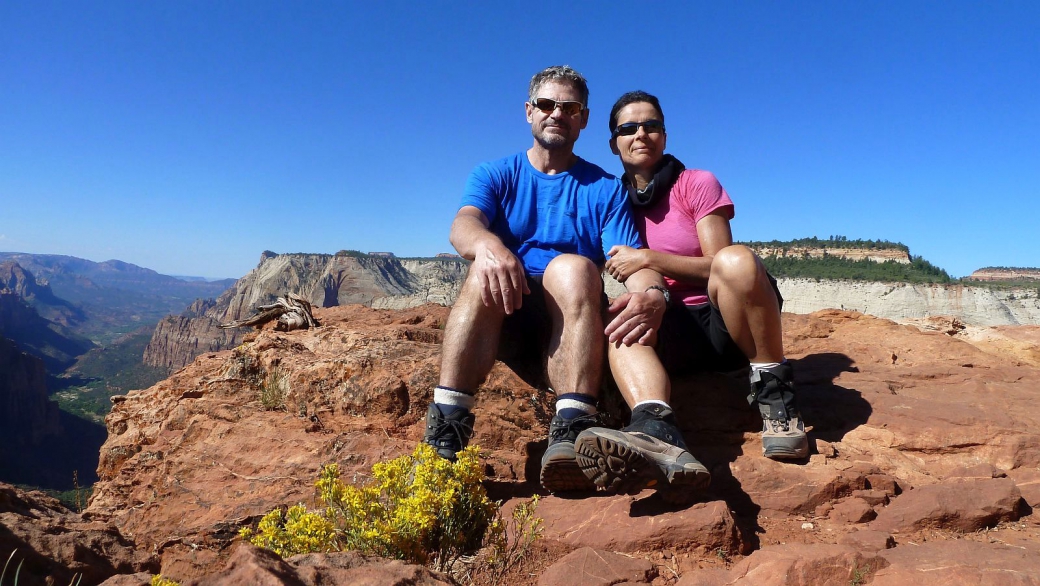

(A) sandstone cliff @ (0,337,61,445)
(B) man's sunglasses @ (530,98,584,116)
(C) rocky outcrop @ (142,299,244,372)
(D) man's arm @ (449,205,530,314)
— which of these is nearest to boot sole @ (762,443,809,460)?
(D) man's arm @ (449,205,530,314)

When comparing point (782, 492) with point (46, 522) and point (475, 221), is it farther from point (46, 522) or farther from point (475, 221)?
point (46, 522)

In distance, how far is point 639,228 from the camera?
11.6 feet

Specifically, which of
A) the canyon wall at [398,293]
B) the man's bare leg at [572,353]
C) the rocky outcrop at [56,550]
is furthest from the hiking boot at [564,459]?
the canyon wall at [398,293]

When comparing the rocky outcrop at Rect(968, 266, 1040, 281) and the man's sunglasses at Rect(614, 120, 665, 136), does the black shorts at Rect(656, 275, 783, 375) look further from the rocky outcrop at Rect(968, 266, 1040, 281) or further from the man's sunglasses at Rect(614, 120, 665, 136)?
the rocky outcrop at Rect(968, 266, 1040, 281)

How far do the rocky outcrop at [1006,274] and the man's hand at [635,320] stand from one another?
89858 mm

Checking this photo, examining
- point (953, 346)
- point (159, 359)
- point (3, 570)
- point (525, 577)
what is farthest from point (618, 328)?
point (159, 359)

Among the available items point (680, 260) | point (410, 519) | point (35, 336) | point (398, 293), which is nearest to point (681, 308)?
point (680, 260)

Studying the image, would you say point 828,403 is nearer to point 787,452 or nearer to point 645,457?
point 787,452

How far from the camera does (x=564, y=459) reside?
2.44 m

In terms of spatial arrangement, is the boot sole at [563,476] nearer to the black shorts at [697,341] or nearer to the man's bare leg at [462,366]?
the man's bare leg at [462,366]

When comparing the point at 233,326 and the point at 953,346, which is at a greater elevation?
the point at 953,346

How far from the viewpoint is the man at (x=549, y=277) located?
2668 millimetres

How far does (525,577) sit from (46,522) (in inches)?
73.3

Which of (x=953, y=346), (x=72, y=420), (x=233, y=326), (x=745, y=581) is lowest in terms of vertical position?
(x=72, y=420)
